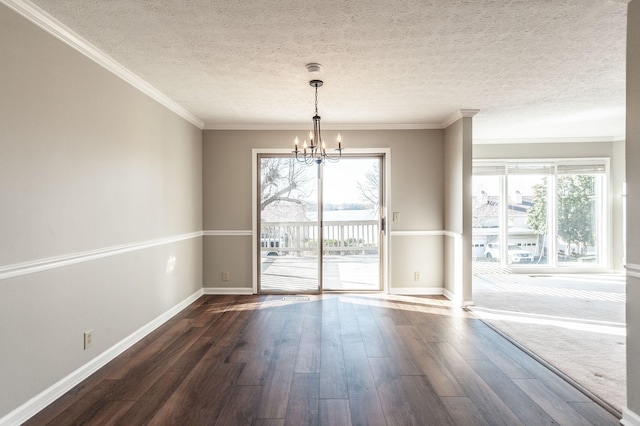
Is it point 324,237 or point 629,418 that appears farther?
point 324,237

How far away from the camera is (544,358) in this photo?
2910 millimetres

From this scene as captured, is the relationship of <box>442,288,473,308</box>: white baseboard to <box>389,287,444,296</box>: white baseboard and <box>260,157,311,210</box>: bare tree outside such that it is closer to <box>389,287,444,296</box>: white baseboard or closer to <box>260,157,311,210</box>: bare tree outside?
<box>389,287,444,296</box>: white baseboard

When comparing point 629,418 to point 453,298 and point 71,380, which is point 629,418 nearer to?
point 453,298

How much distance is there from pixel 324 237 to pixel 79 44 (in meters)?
3.61

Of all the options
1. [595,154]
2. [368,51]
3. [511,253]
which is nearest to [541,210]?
[511,253]

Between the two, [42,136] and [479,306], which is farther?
[479,306]

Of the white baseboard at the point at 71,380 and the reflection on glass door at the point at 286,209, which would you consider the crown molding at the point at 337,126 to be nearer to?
the reflection on glass door at the point at 286,209

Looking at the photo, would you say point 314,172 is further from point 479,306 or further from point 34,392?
point 34,392

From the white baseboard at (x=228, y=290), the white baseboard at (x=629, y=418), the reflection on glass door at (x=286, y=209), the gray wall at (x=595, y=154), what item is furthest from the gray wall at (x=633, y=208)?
the gray wall at (x=595, y=154)

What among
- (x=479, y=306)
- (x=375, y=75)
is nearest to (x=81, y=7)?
(x=375, y=75)

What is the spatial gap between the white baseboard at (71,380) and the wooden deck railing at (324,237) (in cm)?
191

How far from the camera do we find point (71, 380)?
2473 millimetres

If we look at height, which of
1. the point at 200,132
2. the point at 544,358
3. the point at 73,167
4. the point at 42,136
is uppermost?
the point at 200,132

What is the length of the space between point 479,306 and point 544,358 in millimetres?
1580
